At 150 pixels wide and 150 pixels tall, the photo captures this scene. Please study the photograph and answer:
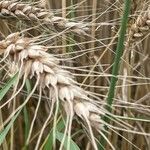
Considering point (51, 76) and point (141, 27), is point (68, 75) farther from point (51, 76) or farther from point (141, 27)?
point (141, 27)

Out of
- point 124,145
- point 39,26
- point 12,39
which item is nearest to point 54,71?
point 12,39

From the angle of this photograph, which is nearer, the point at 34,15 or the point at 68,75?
the point at 68,75

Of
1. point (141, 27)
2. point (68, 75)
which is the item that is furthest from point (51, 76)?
point (141, 27)

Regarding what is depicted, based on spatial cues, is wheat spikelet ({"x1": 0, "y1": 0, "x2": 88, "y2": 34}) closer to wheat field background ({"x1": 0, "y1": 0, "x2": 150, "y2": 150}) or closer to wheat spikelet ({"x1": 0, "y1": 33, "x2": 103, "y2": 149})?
wheat field background ({"x1": 0, "y1": 0, "x2": 150, "y2": 150})

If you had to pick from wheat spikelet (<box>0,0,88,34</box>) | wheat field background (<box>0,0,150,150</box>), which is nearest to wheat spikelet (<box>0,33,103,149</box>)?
wheat field background (<box>0,0,150,150</box>)

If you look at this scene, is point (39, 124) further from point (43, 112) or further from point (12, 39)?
point (12, 39)

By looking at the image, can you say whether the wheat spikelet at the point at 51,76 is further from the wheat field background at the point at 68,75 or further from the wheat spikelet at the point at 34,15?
the wheat spikelet at the point at 34,15

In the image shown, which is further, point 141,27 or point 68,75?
point 141,27
